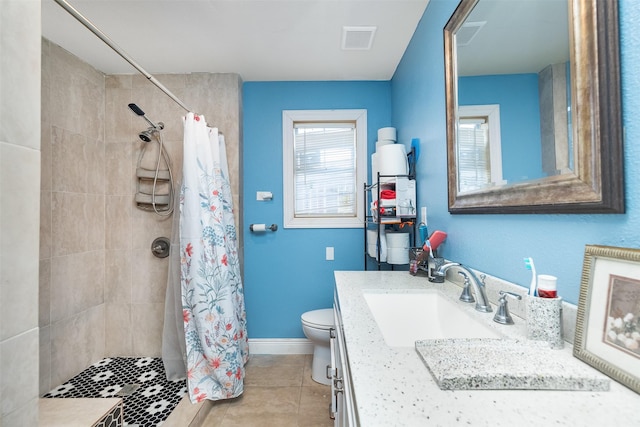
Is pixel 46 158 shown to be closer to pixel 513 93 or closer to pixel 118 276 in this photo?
pixel 118 276

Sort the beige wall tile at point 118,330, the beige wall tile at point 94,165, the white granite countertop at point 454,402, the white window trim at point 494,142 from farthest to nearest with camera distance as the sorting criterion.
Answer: the beige wall tile at point 118,330 → the beige wall tile at point 94,165 → the white window trim at point 494,142 → the white granite countertop at point 454,402

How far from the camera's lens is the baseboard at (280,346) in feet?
7.43

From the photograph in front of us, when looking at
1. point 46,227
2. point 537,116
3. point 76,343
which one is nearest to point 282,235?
point 46,227

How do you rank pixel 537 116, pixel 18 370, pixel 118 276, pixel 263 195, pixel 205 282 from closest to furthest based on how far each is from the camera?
pixel 18 370
pixel 537 116
pixel 205 282
pixel 118 276
pixel 263 195

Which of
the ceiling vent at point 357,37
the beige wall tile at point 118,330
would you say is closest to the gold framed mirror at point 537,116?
the ceiling vent at point 357,37

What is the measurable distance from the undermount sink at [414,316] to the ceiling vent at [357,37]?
1.58 metres

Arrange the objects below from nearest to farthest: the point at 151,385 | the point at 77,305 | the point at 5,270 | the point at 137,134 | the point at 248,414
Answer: the point at 5,270
the point at 248,414
the point at 151,385
the point at 77,305
the point at 137,134

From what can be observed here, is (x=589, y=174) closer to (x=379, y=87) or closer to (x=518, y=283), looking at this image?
(x=518, y=283)

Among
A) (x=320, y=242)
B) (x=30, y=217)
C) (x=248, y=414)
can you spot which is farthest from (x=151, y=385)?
(x=30, y=217)

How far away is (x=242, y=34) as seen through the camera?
5.73 ft

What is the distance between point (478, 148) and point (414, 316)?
2.29 feet

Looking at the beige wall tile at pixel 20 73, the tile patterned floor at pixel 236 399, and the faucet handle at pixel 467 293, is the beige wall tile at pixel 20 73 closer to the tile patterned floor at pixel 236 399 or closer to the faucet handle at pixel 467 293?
the faucet handle at pixel 467 293

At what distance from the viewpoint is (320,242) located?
7.57ft

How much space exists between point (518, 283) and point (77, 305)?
2.60m
